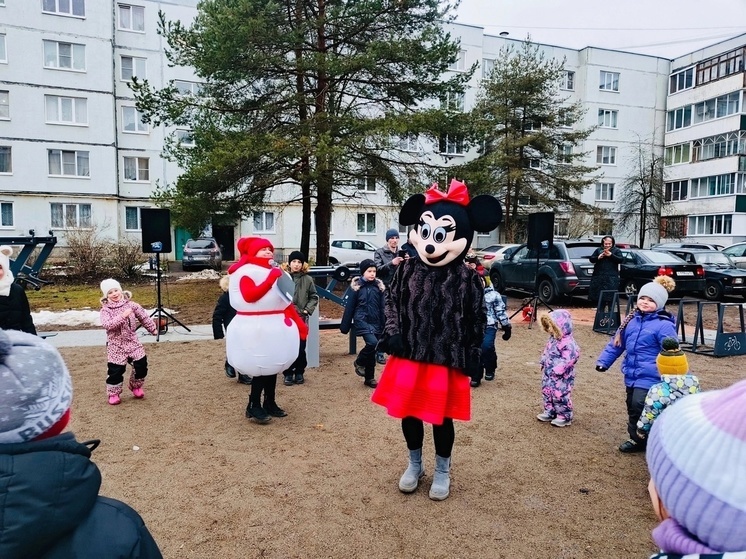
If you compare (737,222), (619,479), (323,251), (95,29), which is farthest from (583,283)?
(95,29)

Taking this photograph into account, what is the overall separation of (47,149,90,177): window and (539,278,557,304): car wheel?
2511cm

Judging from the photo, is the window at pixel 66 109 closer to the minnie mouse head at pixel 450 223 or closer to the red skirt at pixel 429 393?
the minnie mouse head at pixel 450 223

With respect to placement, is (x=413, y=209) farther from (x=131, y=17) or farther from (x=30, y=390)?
(x=131, y=17)

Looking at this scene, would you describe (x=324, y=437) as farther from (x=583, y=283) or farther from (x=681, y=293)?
(x=681, y=293)

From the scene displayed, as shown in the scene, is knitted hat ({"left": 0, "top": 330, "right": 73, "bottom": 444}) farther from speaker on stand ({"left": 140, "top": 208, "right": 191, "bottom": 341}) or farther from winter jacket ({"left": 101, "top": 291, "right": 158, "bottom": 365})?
speaker on stand ({"left": 140, "top": 208, "right": 191, "bottom": 341})

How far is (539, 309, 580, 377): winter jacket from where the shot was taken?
4930 mm

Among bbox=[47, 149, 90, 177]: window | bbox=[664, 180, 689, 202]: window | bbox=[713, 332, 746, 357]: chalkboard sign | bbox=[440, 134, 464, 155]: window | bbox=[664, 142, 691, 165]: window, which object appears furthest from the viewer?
bbox=[664, 142, 691, 165]: window

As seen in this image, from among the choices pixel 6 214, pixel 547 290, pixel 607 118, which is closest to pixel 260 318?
pixel 547 290

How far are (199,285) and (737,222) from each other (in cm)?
3140

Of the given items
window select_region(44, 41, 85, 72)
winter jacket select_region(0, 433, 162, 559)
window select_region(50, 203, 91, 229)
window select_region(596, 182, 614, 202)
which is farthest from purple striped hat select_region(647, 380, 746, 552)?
window select_region(596, 182, 614, 202)

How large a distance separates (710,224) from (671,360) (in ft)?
120

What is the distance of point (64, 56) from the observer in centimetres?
2806

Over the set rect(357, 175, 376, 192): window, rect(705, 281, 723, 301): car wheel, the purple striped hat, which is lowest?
rect(705, 281, 723, 301): car wheel

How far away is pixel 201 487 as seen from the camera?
3877mm
